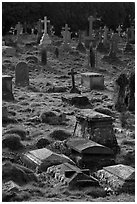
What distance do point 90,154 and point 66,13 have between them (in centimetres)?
4934

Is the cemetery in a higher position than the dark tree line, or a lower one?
lower

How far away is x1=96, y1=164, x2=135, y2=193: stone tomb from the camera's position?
396 inches

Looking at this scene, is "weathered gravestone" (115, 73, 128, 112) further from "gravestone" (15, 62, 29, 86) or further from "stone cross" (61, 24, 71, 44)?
"stone cross" (61, 24, 71, 44)

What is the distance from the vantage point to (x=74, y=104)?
19.9 metres

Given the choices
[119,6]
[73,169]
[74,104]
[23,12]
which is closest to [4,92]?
[74,104]

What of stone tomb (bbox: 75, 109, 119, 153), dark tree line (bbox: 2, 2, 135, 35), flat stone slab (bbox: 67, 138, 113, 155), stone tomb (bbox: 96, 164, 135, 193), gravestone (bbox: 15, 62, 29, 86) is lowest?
stone tomb (bbox: 96, 164, 135, 193)

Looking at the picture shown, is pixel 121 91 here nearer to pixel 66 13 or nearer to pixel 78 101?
pixel 78 101

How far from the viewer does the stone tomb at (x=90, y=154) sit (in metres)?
11.9

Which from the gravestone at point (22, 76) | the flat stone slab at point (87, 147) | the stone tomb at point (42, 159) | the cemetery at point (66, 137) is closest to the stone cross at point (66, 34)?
the cemetery at point (66, 137)

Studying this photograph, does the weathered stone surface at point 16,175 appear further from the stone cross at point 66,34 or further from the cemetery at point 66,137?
the stone cross at point 66,34

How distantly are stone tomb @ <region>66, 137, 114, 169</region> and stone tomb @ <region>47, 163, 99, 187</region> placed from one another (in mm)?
986

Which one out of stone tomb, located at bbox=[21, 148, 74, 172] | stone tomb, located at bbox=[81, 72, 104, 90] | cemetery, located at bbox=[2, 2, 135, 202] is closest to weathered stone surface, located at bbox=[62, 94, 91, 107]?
cemetery, located at bbox=[2, 2, 135, 202]

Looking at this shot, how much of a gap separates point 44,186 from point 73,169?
757 millimetres

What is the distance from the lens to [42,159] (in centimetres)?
1155
